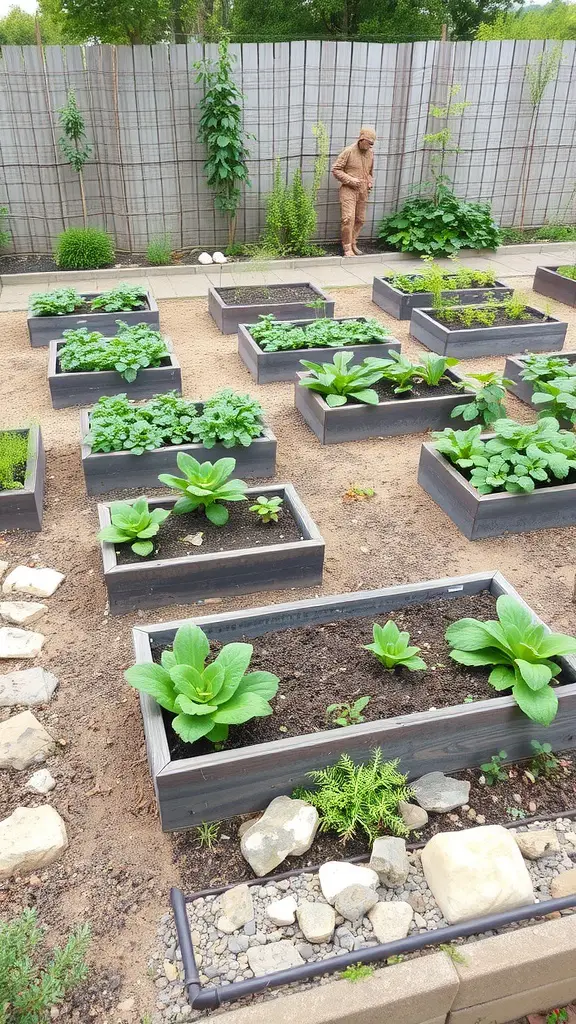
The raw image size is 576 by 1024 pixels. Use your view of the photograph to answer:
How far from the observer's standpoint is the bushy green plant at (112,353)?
5855 mm

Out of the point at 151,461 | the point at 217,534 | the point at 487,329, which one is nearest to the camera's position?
the point at 217,534

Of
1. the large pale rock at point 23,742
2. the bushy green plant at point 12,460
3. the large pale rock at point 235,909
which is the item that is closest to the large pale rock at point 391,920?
the large pale rock at point 235,909

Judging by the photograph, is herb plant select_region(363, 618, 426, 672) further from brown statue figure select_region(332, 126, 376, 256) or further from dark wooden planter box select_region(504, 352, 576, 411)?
brown statue figure select_region(332, 126, 376, 256)

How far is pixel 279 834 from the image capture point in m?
2.45

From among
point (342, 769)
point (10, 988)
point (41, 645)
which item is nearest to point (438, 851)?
point (342, 769)

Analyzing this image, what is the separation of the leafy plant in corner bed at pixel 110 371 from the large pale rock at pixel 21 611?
2596 millimetres

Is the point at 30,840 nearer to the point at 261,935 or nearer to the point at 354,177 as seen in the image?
the point at 261,935

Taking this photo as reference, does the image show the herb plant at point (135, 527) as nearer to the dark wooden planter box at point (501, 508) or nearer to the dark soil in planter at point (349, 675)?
the dark soil in planter at point (349, 675)

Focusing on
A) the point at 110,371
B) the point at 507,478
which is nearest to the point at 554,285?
the point at 507,478

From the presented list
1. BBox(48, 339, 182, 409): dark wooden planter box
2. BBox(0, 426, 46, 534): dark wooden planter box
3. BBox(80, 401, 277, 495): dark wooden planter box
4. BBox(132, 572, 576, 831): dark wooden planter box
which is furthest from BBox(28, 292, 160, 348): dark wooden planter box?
BBox(132, 572, 576, 831): dark wooden planter box

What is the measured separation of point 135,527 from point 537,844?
235cm

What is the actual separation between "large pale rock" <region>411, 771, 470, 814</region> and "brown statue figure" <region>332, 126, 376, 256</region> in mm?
A: 8957

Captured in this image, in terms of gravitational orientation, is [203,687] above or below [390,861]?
above

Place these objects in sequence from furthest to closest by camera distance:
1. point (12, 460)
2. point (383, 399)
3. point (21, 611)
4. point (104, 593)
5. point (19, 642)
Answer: point (383, 399), point (12, 460), point (104, 593), point (21, 611), point (19, 642)
